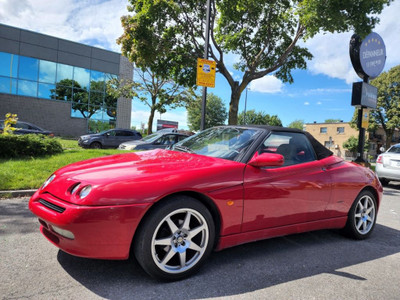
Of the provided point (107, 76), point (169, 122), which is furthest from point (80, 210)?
point (169, 122)

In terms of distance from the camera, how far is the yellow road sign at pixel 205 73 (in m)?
8.76

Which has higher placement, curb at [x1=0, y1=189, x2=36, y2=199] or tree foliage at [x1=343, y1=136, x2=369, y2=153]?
tree foliage at [x1=343, y1=136, x2=369, y2=153]

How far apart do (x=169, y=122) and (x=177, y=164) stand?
140ft

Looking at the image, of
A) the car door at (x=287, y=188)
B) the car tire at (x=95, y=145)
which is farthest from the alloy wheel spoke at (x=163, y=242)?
the car tire at (x=95, y=145)

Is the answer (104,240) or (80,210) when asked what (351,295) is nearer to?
(104,240)

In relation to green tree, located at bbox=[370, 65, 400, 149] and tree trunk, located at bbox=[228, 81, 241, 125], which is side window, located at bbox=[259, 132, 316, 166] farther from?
green tree, located at bbox=[370, 65, 400, 149]

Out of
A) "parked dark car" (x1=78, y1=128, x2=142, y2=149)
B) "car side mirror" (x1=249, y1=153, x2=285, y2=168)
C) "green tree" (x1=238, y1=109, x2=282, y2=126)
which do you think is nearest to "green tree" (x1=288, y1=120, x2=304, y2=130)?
"green tree" (x1=238, y1=109, x2=282, y2=126)

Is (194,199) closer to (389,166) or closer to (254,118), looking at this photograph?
(389,166)

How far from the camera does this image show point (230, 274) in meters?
2.66

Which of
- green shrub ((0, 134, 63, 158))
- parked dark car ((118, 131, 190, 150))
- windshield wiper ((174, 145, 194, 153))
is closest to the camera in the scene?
windshield wiper ((174, 145, 194, 153))

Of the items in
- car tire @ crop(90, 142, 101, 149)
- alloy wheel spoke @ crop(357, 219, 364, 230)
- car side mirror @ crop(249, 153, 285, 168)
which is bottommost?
alloy wheel spoke @ crop(357, 219, 364, 230)

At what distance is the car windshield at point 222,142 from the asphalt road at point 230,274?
108 centimetres

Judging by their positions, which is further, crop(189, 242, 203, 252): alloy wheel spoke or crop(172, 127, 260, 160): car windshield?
crop(172, 127, 260, 160): car windshield

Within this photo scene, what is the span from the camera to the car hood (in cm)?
222
